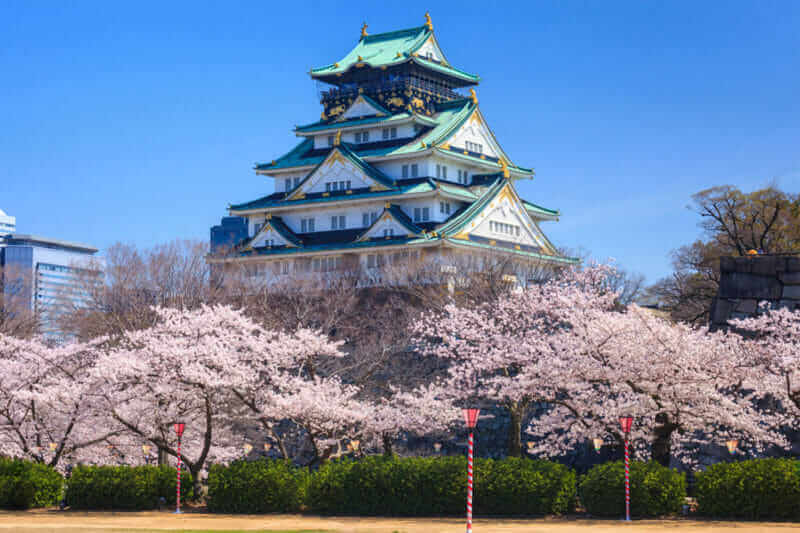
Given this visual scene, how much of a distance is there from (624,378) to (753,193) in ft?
133

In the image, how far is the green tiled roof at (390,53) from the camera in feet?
270

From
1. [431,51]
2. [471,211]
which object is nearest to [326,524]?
[471,211]

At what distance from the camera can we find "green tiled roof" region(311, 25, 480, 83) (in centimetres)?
8244

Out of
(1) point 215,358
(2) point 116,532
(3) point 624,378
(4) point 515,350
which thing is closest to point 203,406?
(1) point 215,358

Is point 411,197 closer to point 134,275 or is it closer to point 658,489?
point 134,275

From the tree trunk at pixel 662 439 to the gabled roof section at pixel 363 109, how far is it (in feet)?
167

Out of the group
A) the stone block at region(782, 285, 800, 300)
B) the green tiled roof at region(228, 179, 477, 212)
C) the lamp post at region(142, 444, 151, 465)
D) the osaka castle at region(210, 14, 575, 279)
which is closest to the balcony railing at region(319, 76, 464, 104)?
the osaka castle at region(210, 14, 575, 279)

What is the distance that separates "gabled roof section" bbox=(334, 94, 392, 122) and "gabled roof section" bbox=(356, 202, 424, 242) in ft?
30.6

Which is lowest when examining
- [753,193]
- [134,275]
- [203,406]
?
[203,406]

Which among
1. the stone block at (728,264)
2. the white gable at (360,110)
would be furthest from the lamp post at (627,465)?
the white gable at (360,110)

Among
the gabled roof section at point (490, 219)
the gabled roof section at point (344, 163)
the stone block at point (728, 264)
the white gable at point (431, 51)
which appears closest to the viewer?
the stone block at point (728, 264)

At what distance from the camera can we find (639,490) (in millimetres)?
30172

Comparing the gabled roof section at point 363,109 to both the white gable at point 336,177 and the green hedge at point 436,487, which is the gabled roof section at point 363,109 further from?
the green hedge at point 436,487

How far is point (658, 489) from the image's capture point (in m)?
30.2
